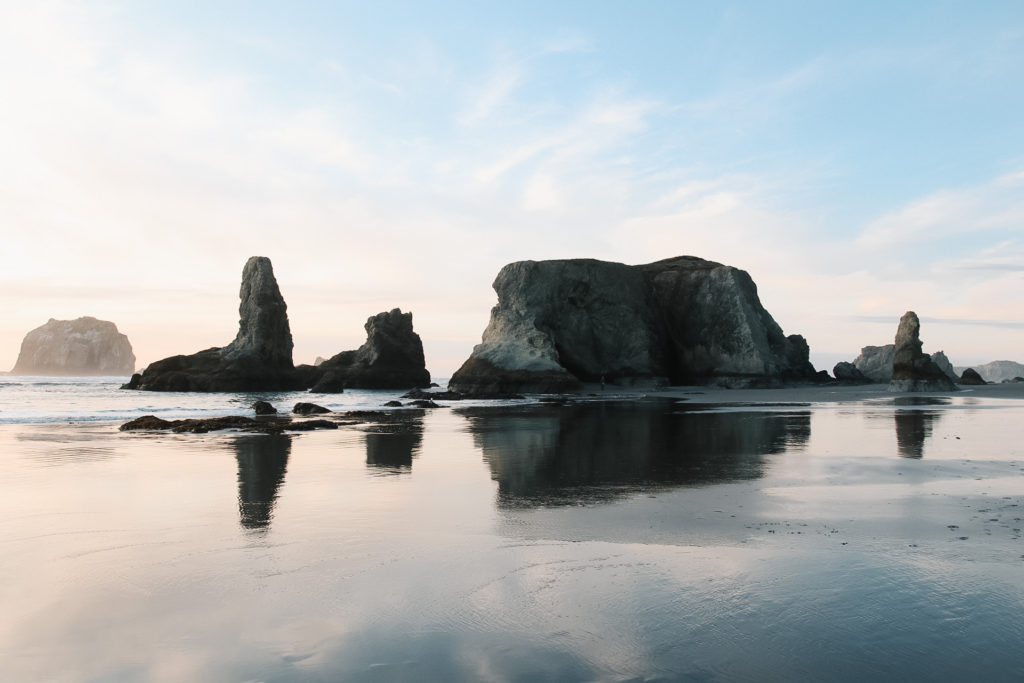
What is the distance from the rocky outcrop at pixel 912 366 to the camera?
145ft

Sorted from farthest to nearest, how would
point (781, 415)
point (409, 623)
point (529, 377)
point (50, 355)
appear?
point (50, 355)
point (529, 377)
point (781, 415)
point (409, 623)

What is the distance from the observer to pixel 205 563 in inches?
222

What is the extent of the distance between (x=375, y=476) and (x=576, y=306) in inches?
2206

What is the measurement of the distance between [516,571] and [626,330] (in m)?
61.3

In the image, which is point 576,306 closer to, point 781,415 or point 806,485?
point 781,415

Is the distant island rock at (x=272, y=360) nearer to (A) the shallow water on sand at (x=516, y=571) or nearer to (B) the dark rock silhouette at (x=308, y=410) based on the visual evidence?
(B) the dark rock silhouette at (x=308, y=410)

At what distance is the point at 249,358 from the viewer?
221ft

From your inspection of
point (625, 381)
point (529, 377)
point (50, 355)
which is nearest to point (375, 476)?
point (529, 377)

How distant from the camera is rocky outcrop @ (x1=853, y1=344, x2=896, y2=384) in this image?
257ft

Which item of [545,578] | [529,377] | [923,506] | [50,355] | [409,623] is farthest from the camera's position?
[50,355]

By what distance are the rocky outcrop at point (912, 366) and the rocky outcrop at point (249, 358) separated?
54.2 metres

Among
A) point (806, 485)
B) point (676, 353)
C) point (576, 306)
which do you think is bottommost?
point (806, 485)

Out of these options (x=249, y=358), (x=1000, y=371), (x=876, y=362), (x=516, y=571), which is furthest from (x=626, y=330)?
(x=1000, y=371)

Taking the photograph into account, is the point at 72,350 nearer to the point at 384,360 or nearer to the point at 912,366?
the point at 384,360
